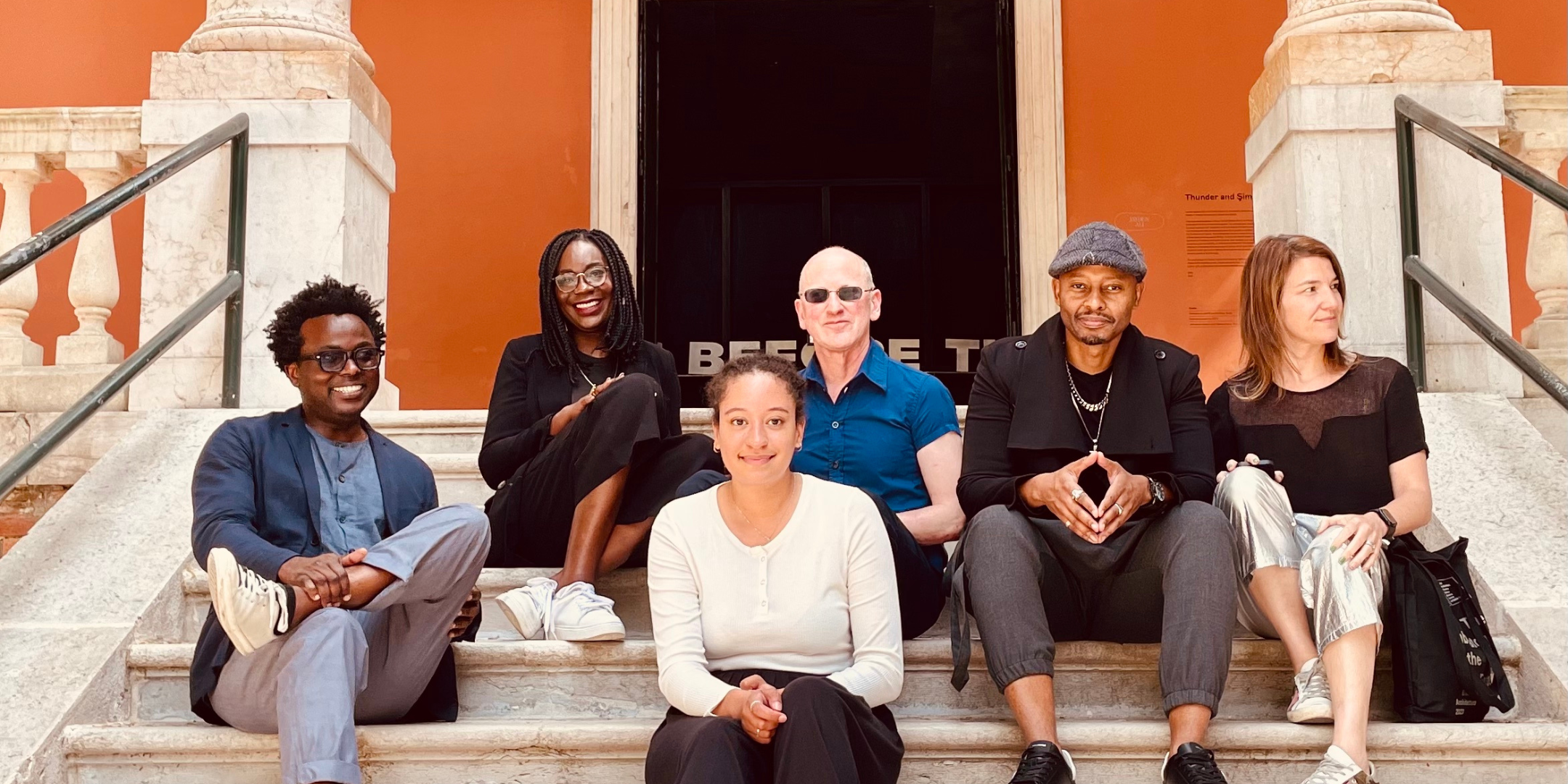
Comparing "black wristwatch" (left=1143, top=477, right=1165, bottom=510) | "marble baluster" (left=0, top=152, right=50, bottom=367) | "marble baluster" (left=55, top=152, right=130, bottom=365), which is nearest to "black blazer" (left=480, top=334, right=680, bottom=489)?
"black wristwatch" (left=1143, top=477, right=1165, bottom=510)

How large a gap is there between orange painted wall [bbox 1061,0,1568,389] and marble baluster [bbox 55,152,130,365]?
3.65 metres

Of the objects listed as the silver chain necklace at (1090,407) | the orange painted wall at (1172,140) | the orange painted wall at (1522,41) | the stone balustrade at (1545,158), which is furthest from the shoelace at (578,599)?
the orange painted wall at (1522,41)

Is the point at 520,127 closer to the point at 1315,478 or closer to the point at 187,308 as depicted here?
the point at 187,308

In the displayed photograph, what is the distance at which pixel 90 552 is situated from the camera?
9.64 ft

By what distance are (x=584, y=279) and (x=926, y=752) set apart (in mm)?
1336

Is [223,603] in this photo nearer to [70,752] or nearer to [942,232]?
[70,752]

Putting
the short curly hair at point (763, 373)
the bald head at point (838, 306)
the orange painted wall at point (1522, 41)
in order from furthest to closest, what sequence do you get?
the orange painted wall at point (1522, 41) → the bald head at point (838, 306) → the short curly hair at point (763, 373)

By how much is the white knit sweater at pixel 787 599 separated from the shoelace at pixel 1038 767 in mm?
229

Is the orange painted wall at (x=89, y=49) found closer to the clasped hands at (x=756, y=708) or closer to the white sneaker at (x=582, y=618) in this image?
the white sneaker at (x=582, y=618)

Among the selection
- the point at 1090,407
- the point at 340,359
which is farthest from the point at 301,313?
the point at 1090,407

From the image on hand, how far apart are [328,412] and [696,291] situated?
3.93m

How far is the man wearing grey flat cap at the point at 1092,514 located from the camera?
237 centimetres

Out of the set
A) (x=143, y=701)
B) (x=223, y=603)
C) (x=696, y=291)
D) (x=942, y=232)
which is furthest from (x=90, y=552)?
(x=942, y=232)

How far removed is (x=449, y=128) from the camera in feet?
19.9
